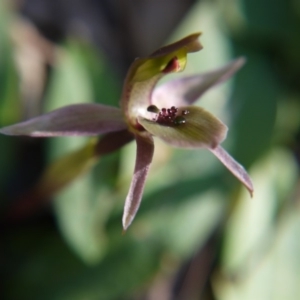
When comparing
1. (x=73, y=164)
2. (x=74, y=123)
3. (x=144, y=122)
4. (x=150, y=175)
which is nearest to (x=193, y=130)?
Answer: (x=144, y=122)

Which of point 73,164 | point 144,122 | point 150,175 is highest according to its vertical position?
point 144,122

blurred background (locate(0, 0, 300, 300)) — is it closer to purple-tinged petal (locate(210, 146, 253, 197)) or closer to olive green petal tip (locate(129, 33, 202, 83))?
olive green petal tip (locate(129, 33, 202, 83))

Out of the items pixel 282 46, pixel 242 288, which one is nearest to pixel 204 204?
pixel 242 288

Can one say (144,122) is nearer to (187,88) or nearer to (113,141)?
(113,141)

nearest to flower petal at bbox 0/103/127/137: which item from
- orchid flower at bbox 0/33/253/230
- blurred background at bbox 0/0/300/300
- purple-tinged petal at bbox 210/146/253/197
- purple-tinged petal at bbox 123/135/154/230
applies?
orchid flower at bbox 0/33/253/230

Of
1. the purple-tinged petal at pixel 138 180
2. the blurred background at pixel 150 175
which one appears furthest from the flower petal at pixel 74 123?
the blurred background at pixel 150 175

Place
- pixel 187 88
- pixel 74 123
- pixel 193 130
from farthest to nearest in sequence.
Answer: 1. pixel 187 88
2. pixel 74 123
3. pixel 193 130

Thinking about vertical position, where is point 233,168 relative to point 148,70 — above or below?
below

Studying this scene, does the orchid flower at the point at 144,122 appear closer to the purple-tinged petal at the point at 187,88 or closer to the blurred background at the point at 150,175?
the purple-tinged petal at the point at 187,88

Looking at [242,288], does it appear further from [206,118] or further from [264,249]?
[206,118]
